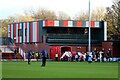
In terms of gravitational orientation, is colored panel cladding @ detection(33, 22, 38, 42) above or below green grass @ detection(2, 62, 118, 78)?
above

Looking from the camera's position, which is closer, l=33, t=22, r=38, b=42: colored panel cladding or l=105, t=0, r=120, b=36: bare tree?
l=33, t=22, r=38, b=42: colored panel cladding

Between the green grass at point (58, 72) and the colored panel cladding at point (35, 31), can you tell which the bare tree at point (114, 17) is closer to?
the colored panel cladding at point (35, 31)

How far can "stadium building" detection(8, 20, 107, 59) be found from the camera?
77.0m

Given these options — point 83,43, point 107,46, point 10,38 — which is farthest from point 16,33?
point 107,46

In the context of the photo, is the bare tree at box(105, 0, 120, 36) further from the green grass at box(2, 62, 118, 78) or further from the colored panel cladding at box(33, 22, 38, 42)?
the green grass at box(2, 62, 118, 78)

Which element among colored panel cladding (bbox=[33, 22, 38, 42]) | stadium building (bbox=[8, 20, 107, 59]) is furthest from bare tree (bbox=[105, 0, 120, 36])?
colored panel cladding (bbox=[33, 22, 38, 42])

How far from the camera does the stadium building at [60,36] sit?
77000 millimetres

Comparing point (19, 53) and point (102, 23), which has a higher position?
point (102, 23)

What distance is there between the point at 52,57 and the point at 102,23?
12246mm

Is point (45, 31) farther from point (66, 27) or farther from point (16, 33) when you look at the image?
point (16, 33)

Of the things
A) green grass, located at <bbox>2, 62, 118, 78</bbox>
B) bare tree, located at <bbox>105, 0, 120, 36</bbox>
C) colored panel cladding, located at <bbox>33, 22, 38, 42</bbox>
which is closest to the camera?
green grass, located at <bbox>2, 62, 118, 78</bbox>

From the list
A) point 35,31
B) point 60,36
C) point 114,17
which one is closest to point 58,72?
point 60,36

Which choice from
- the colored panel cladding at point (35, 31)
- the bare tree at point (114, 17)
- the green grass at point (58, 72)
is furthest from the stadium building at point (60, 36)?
the green grass at point (58, 72)

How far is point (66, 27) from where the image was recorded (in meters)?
81.6
